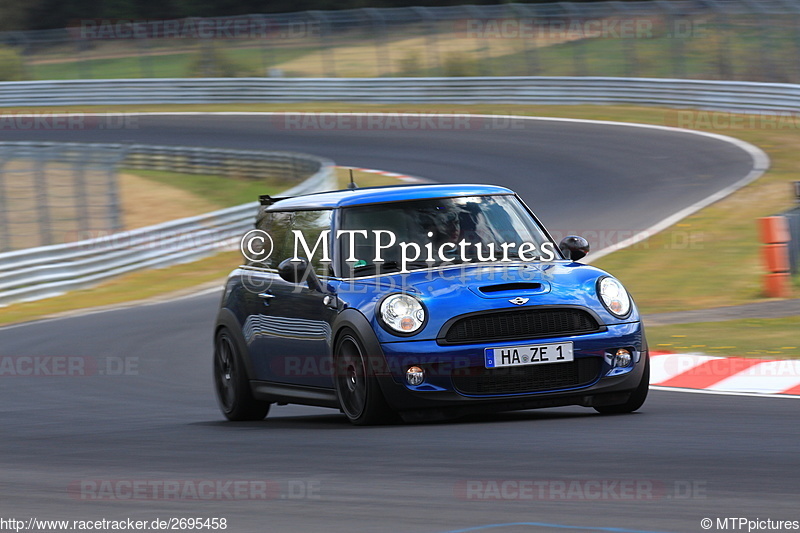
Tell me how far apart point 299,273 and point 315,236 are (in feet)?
0.99

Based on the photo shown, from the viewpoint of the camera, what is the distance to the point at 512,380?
7312 mm

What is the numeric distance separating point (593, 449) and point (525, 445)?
14.6 inches

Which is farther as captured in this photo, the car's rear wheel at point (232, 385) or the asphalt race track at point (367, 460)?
the car's rear wheel at point (232, 385)

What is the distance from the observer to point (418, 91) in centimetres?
3934

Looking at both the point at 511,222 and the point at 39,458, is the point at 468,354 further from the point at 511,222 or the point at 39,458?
the point at 39,458

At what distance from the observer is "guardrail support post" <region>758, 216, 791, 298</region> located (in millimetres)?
14031

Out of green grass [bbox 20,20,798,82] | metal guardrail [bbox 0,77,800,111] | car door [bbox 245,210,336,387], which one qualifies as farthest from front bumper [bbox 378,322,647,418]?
green grass [bbox 20,20,798,82]

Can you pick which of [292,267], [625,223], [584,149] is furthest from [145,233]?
[292,267]

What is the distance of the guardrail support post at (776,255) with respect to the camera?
46.0 feet

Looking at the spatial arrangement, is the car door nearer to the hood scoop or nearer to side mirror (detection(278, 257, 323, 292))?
side mirror (detection(278, 257, 323, 292))

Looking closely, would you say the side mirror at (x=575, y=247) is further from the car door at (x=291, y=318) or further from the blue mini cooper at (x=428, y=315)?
the car door at (x=291, y=318)

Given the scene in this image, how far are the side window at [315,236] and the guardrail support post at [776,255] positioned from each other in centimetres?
689

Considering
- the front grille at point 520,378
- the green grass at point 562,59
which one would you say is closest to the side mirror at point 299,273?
the front grille at point 520,378

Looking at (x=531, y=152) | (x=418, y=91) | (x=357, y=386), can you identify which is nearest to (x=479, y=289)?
(x=357, y=386)
